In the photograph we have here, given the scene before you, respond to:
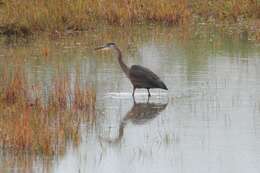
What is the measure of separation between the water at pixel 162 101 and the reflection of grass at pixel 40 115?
0.17 metres

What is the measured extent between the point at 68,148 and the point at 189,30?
963cm

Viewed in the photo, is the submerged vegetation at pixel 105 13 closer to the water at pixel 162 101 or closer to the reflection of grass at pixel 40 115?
the water at pixel 162 101

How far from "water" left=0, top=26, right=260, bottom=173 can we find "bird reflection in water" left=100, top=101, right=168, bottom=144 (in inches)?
0.5

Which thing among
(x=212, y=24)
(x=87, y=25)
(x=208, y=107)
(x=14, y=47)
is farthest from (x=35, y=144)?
(x=212, y=24)

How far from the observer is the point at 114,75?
45.7ft

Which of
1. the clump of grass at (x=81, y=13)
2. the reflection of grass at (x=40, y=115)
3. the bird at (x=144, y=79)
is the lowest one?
the reflection of grass at (x=40, y=115)

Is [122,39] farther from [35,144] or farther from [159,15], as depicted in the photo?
[35,144]

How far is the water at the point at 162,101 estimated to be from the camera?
8859mm

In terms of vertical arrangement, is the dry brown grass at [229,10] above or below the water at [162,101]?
above

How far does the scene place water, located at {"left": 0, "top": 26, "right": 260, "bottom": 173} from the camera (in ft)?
29.1

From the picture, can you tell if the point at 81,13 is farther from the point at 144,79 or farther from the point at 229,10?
the point at 144,79

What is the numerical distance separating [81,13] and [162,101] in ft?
22.8

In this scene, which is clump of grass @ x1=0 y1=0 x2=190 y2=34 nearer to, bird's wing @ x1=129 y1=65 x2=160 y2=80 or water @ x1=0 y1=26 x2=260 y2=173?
water @ x1=0 y1=26 x2=260 y2=173

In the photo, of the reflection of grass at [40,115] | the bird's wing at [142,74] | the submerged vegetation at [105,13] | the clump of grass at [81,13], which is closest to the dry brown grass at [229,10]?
the submerged vegetation at [105,13]
